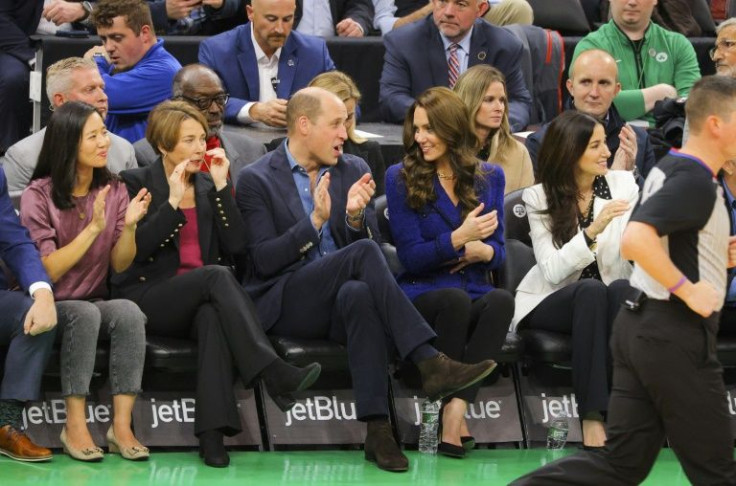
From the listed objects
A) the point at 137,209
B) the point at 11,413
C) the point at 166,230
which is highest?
the point at 137,209

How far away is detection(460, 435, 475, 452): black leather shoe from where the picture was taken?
6547mm

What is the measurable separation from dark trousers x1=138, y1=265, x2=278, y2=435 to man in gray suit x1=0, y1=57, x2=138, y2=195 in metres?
0.97

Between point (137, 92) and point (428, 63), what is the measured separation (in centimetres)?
176

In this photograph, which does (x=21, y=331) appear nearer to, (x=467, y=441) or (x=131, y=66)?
(x=467, y=441)

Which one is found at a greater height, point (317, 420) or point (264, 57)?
point (264, 57)

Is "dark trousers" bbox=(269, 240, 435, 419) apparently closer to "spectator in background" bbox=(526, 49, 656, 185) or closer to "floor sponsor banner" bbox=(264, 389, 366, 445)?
"floor sponsor banner" bbox=(264, 389, 366, 445)

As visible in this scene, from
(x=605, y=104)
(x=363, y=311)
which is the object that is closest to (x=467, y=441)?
(x=363, y=311)

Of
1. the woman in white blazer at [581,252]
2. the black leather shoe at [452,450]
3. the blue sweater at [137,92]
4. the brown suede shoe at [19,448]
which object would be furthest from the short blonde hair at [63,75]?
the black leather shoe at [452,450]

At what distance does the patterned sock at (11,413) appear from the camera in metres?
6.08

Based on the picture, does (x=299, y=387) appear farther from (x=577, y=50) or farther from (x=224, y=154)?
(x=577, y=50)

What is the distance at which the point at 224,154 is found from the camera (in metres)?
6.61

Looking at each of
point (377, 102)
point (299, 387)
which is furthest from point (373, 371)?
point (377, 102)

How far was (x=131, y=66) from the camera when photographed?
26.1ft

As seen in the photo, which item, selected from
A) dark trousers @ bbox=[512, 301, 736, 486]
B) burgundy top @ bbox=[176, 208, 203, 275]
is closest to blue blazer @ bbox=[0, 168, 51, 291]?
burgundy top @ bbox=[176, 208, 203, 275]
